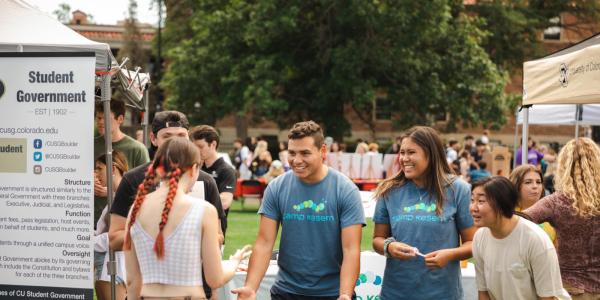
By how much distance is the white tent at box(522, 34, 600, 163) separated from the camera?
671 cm

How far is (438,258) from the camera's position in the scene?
4465 millimetres

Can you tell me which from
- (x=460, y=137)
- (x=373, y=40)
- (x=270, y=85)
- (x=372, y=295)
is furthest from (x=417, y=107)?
(x=372, y=295)

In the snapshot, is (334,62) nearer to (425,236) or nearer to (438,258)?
(425,236)

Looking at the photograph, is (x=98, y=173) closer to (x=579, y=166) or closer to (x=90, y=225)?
(x=90, y=225)

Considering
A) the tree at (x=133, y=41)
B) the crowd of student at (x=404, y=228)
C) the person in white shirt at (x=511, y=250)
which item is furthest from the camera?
the tree at (x=133, y=41)

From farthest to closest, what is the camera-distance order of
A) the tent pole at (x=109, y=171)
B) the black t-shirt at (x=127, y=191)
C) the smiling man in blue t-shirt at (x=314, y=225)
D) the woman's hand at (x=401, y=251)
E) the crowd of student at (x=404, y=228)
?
1. the tent pole at (x=109, y=171)
2. the black t-shirt at (x=127, y=191)
3. the smiling man in blue t-shirt at (x=314, y=225)
4. the woman's hand at (x=401, y=251)
5. the crowd of student at (x=404, y=228)

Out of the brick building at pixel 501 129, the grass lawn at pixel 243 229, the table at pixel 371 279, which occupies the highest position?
the brick building at pixel 501 129

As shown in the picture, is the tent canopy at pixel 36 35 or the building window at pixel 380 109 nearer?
A: the tent canopy at pixel 36 35

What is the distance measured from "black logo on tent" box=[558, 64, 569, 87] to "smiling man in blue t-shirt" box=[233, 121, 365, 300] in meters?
3.33

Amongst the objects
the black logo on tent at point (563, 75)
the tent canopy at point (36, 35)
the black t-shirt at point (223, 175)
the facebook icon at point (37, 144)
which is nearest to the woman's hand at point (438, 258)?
the black t-shirt at point (223, 175)

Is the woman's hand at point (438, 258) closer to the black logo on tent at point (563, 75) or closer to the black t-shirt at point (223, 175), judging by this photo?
the black t-shirt at point (223, 175)

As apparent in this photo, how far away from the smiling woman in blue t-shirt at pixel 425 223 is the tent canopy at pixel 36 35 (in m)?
2.44

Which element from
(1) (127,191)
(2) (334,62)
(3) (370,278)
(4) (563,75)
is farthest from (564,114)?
(2) (334,62)

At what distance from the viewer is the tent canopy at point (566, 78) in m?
6.71
